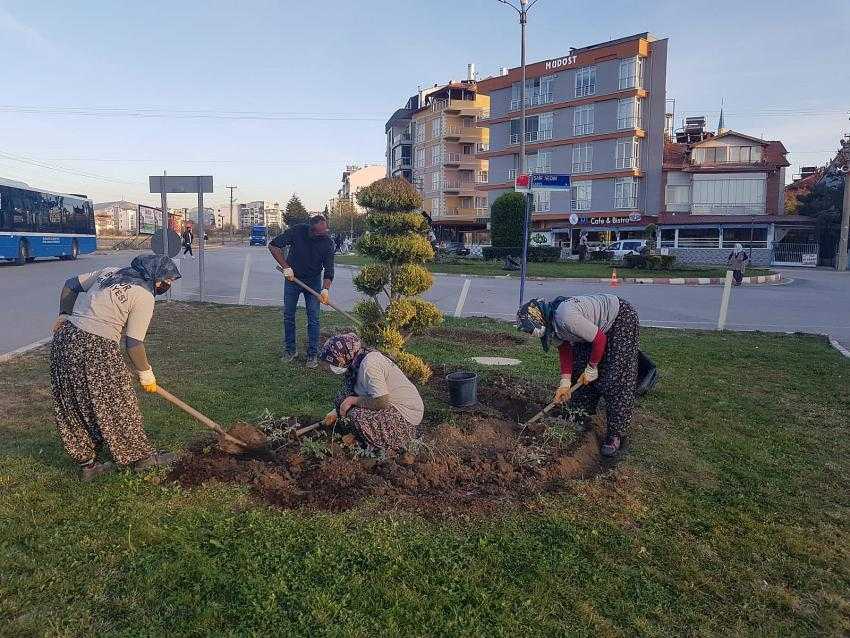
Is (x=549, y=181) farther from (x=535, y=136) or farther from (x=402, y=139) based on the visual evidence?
(x=402, y=139)

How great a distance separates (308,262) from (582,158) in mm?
40683

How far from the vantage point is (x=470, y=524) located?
3576 millimetres

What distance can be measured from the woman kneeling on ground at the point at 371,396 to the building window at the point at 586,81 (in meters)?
44.1

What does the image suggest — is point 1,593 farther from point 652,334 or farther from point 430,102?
point 430,102

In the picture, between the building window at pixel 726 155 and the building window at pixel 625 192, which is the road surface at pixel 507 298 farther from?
the building window at pixel 726 155

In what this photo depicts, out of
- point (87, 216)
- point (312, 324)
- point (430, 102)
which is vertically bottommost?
point (312, 324)

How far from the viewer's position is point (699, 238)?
41.5 meters

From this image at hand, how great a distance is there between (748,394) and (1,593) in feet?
22.2

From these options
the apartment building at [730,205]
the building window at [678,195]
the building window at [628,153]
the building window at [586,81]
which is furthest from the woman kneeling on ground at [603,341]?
the building window at [586,81]

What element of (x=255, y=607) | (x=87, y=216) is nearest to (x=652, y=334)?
(x=255, y=607)

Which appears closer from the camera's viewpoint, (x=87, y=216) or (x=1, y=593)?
(x=1, y=593)

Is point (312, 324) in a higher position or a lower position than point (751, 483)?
higher

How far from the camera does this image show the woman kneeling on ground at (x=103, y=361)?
3.97m

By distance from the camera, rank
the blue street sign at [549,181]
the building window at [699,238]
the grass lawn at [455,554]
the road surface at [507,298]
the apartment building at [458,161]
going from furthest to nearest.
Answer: the apartment building at [458,161] < the building window at [699,238] < the road surface at [507,298] < the blue street sign at [549,181] < the grass lawn at [455,554]
